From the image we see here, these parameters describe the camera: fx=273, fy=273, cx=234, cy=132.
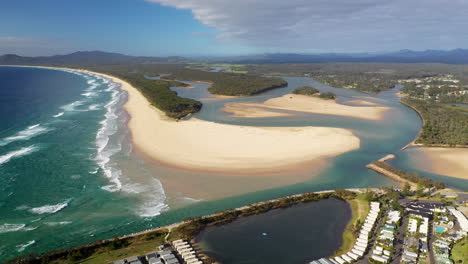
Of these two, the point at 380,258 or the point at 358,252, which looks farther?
the point at 358,252

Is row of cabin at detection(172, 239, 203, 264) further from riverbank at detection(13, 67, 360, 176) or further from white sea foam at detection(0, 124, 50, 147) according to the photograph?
white sea foam at detection(0, 124, 50, 147)

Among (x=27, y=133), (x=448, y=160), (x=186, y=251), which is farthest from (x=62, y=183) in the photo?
(x=448, y=160)

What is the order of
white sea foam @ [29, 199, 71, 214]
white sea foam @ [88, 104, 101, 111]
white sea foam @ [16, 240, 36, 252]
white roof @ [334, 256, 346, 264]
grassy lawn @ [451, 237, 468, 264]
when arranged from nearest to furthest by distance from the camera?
white roof @ [334, 256, 346, 264], grassy lawn @ [451, 237, 468, 264], white sea foam @ [16, 240, 36, 252], white sea foam @ [29, 199, 71, 214], white sea foam @ [88, 104, 101, 111]

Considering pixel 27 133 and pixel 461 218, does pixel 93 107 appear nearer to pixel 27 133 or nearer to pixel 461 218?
pixel 27 133

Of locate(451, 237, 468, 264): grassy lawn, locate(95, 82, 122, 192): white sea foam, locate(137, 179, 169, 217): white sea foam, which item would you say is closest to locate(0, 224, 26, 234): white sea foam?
locate(95, 82, 122, 192): white sea foam

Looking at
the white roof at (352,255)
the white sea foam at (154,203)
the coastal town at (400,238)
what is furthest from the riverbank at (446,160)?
the white sea foam at (154,203)

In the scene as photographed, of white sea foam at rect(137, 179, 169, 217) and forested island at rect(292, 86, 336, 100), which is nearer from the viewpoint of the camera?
white sea foam at rect(137, 179, 169, 217)

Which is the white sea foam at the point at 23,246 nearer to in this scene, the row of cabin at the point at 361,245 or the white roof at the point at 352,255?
the row of cabin at the point at 361,245

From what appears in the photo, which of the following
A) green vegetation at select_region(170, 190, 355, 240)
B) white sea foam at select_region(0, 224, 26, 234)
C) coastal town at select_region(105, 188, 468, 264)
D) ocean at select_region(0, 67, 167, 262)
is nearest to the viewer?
coastal town at select_region(105, 188, 468, 264)
